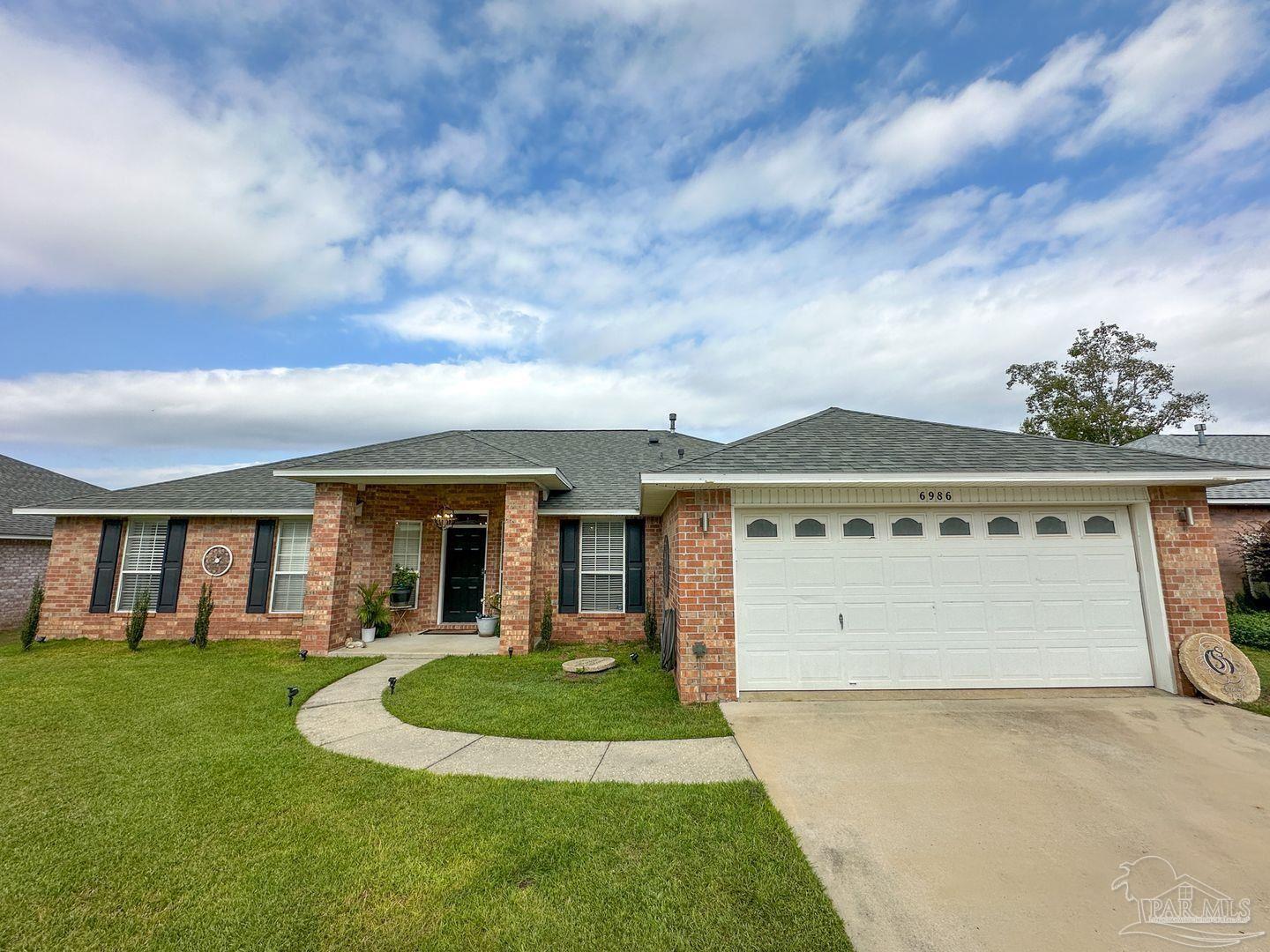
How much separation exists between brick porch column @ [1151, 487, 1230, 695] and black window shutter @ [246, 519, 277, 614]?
1596 cm

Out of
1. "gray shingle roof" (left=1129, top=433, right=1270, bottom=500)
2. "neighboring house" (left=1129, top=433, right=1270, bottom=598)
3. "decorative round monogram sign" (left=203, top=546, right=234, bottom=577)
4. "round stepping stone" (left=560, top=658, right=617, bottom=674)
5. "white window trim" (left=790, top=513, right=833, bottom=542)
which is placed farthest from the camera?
"gray shingle roof" (left=1129, top=433, right=1270, bottom=500)

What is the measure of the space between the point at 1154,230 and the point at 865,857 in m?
14.4

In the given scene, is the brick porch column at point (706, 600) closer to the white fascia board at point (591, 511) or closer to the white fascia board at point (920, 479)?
the white fascia board at point (920, 479)

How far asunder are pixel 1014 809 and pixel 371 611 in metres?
10.7

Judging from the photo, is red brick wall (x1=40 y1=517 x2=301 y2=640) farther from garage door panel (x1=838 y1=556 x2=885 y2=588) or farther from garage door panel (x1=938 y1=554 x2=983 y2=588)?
garage door panel (x1=938 y1=554 x2=983 y2=588)

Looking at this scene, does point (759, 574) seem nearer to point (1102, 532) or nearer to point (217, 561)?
point (1102, 532)

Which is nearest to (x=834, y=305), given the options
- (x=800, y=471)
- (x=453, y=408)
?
(x=800, y=471)

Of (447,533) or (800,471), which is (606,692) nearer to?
(800,471)

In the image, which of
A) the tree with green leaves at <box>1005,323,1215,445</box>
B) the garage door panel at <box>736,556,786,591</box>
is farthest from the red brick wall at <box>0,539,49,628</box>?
the tree with green leaves at <box>1005,323,1215,445</box>

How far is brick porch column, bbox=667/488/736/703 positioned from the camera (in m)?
6.12

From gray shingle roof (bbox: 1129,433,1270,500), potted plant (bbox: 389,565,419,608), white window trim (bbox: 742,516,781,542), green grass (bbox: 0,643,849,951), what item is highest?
gray shingle roof (bbox: 1129,433,1270,500)

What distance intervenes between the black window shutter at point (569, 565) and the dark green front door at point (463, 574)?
7.05ft

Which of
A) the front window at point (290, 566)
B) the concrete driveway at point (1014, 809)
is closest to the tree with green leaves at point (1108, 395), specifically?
the concrete driveway at point (1014, 809)

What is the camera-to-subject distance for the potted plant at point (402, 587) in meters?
11.0
